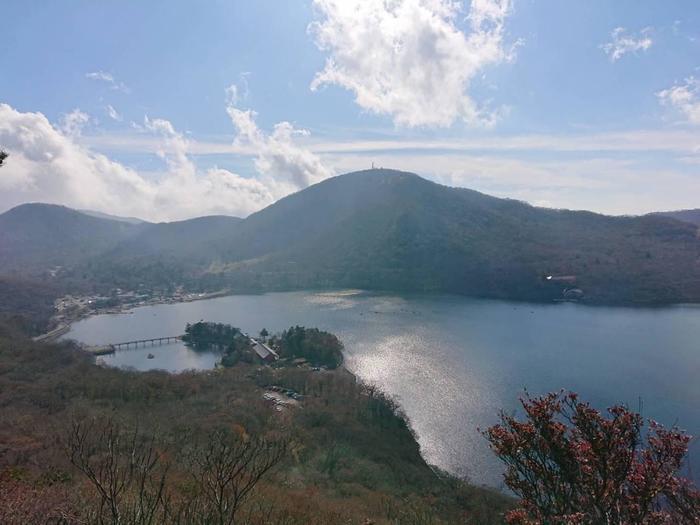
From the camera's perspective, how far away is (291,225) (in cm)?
10206

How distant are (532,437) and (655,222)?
290 ft

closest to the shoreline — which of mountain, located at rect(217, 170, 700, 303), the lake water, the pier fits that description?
the lake water

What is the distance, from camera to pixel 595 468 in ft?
13.0

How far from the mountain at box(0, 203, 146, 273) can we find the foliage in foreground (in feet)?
365

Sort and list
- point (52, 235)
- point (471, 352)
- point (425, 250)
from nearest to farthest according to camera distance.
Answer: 1. point (471, 352)
2. point (425, 250)
3. point (52, 235)

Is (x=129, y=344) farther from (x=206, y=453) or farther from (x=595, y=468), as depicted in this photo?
(x=595, y=468)

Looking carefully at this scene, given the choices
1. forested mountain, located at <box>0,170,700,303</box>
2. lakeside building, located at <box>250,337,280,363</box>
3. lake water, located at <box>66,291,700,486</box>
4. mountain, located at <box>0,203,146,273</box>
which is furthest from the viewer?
mountain, located at <box>0,203,146,273</box>

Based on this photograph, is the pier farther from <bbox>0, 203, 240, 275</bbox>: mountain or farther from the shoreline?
<bbox>0, 203, 240, 275</bbox>: mountain

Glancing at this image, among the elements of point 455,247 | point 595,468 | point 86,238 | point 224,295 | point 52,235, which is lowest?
point 224,295

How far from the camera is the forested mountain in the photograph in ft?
198

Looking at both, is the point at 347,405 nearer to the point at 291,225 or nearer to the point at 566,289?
the point at 566,289

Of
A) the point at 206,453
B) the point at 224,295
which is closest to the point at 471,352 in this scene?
the point at 206,453

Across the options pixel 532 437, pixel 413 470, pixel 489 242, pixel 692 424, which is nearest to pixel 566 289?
pixel 489 242

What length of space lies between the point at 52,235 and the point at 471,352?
126m
